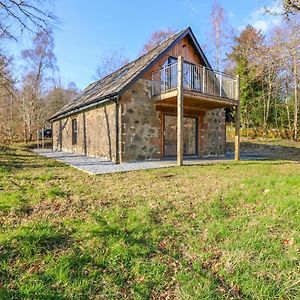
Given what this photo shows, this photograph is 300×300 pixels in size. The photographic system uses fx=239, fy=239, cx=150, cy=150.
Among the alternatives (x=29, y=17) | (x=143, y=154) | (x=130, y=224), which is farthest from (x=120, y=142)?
(x=130, y=224)

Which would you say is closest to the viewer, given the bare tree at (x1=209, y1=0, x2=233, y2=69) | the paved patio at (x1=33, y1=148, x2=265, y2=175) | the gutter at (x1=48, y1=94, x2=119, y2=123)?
the paved patio at (x1=33, y1=148, x2=265, y2=175)

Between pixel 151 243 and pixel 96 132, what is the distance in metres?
→ 9.45

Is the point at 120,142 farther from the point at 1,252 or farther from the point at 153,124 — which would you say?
the point at 1,252

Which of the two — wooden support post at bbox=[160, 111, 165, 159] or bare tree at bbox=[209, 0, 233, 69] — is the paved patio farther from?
bare tree at bbox=[209, 0, 233, 69]

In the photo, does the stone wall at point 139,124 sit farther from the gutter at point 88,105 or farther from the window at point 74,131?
the window at point 74,131

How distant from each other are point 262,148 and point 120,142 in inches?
521

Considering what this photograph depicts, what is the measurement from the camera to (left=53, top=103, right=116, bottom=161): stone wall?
10425 mm

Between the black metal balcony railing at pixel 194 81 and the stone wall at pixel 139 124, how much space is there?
0.59 metres


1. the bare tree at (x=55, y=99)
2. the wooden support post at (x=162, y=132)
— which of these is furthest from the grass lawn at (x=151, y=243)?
the bare tree at (x=55, y=99)

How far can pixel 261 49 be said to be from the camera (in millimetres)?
8930

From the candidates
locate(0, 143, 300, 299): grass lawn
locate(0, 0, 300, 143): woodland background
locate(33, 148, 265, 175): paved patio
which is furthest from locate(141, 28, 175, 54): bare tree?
locate(0, 143, 300, 299): grass lawn

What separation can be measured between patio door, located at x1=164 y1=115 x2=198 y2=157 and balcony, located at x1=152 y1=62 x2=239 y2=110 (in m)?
0.94

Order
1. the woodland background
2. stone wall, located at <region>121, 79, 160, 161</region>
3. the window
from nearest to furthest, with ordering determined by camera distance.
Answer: stone wall, located at <region>121, 79, 160, 161</region>
the window
the woodland background

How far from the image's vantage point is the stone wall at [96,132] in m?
10.4
